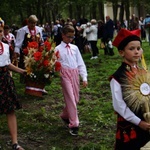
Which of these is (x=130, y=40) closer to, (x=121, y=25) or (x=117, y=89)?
(x=117, y=89)

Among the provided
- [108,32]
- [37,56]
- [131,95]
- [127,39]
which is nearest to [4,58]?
[37,56]

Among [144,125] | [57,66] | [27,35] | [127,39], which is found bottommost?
[144,125]

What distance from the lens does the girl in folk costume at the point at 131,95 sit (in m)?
3.71

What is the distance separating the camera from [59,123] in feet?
23.7

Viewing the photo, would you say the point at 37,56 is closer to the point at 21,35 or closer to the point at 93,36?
the point at 21,35

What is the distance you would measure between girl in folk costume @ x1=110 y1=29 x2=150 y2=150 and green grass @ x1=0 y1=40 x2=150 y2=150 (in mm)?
1893

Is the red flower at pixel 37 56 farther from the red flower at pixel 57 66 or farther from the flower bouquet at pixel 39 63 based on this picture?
the red flower at pixel 57 66

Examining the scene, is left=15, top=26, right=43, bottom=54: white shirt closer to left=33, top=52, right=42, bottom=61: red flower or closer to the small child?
left=33, top=52, right=42, bottom=61: red flower

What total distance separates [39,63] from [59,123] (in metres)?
1.09

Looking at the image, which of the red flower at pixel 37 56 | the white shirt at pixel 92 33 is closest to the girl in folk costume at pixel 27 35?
the red flower at pixel 37 56

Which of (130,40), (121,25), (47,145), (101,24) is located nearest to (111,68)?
(101,24)

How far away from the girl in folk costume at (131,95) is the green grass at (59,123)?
74.5 inches

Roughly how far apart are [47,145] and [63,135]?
1.70 feet

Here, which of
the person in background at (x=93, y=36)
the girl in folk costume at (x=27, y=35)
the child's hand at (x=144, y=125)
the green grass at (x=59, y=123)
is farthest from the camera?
the person in background at (x=93, y=36)
